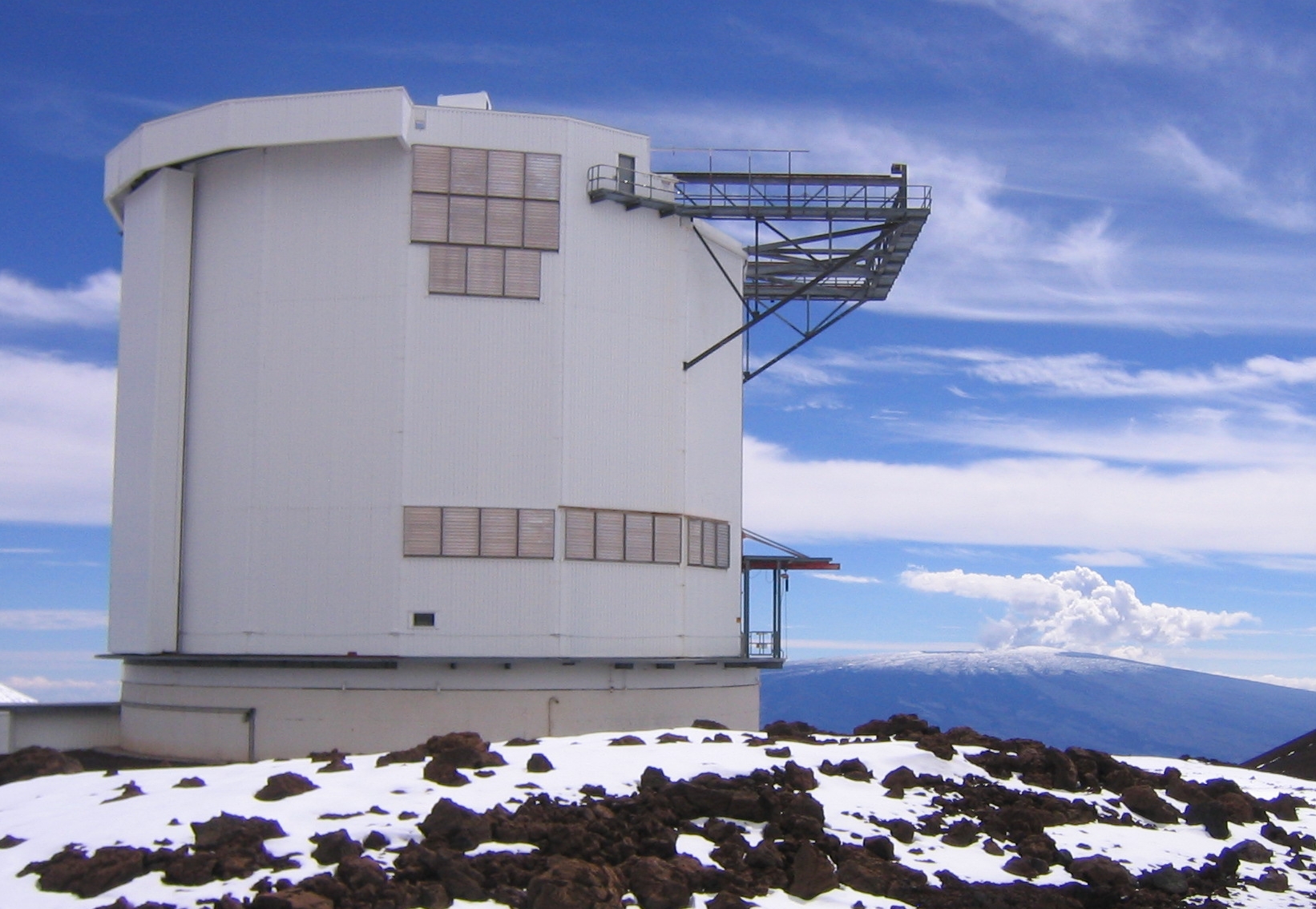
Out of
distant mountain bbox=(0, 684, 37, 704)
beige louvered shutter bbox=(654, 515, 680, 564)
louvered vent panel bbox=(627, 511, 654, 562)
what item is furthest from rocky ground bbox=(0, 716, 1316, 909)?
distant mountain bbox=(0, 684, 37, 704)

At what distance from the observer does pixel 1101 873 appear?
1495 cm

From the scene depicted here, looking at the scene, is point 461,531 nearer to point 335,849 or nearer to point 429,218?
point 429,218

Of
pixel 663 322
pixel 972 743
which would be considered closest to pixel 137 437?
pixel 663 322

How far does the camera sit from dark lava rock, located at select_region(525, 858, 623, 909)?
1252cm

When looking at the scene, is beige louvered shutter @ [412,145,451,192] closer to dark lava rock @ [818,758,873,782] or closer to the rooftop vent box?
the rooftop vent box

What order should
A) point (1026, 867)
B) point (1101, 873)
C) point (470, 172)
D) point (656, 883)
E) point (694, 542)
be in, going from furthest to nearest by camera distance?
point (694, 542), point (470, 172), point (1026, 867), point (1101, 873), point (656, 883)

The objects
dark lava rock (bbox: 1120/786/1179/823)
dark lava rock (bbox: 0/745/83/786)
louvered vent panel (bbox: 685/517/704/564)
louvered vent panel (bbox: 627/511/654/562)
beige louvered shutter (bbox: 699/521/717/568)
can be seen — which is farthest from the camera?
beige louvered shutter (bbox: 699/521/717/568)

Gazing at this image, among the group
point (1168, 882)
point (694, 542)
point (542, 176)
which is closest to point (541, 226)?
point (542, 176)

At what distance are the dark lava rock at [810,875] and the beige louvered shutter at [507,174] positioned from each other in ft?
71.6

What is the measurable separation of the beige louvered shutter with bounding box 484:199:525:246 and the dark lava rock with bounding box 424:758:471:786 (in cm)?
1782

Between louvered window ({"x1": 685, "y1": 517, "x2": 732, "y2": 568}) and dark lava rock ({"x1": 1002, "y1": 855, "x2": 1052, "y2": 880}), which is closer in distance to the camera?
dark lava rock ({"x1": 1002, "y1": 855, "x2": 1052, "y2": 880})

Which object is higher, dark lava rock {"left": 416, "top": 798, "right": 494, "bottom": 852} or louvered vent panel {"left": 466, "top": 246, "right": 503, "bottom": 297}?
louvered vent panel {"left": 466, "top": 246, "right": 503, "bottom": 297}

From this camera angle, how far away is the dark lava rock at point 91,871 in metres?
13.2

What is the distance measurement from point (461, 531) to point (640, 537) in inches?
177
